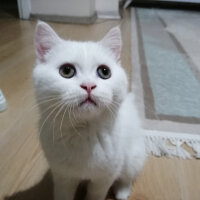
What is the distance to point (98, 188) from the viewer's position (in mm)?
742

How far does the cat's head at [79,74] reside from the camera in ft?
1.84

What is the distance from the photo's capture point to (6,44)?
6.75ft

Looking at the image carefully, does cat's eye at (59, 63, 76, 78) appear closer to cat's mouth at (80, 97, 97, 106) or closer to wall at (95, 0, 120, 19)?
cat's mouth at (80, 97, 97, 106)

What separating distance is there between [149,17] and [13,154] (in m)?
2.67

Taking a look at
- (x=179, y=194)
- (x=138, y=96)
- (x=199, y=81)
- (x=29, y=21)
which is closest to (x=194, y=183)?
(x=179, y=194)

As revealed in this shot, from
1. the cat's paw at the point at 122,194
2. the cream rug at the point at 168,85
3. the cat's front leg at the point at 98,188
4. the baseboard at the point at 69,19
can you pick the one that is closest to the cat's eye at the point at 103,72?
the cat's front leg at the point at 98,188

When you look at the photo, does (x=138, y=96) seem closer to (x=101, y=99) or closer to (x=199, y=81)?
(x=199, y=81)

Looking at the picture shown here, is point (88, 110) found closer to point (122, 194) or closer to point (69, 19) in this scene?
point (122, 194)

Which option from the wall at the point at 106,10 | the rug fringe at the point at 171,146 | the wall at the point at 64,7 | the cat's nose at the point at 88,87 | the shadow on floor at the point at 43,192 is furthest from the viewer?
the wall at the point at 106,10

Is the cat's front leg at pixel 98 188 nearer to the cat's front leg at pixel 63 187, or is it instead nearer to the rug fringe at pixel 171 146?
the cat's front leg at pixel 63 187

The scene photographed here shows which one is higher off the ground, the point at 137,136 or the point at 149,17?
the point at 137,136

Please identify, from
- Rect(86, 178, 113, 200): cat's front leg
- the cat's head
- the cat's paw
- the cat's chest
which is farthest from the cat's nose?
the cat's paw

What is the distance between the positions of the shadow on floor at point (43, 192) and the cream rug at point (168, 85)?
1.00 ft

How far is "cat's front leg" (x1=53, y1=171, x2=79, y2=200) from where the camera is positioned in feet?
2.45
